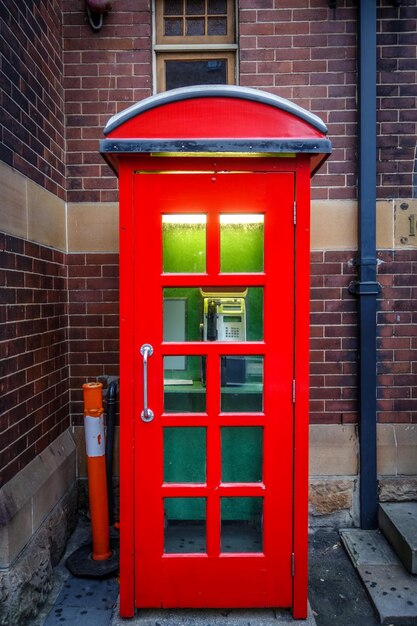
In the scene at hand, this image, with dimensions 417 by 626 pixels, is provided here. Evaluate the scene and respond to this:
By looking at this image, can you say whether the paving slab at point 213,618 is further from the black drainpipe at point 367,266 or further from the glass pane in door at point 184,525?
the black drainpipe at point 367,266

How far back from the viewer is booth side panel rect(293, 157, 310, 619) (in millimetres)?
2590

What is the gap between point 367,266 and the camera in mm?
3668

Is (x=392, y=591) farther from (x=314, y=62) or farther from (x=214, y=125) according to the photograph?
(x=314, y=62)

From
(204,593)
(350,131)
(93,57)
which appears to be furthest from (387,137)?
(204,593)

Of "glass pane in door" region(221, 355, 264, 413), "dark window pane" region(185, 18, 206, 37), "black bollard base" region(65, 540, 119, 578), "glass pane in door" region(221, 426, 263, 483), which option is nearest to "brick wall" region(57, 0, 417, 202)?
"dark window pane" region(185, 18, 206, 37)

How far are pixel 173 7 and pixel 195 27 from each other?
0.83ft

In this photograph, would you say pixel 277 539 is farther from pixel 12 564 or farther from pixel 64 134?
pixel 64 134

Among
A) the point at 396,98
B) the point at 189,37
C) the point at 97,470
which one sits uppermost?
the point at 189,37

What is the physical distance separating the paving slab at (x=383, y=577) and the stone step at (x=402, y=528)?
7 cm

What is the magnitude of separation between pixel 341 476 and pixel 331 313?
1.42m

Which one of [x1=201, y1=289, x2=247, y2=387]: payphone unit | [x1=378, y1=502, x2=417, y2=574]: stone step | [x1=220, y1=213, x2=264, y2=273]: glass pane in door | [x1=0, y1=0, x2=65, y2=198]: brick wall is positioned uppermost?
[x1=0, y1=0, x2=65, y2=198]: brick wall

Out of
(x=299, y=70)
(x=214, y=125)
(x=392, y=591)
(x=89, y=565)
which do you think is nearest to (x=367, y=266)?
(x=299, y=70)

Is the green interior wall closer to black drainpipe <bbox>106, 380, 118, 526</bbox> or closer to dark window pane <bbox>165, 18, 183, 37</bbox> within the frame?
black drainpipe <bbox>106, 380, 118, 526</bbox>

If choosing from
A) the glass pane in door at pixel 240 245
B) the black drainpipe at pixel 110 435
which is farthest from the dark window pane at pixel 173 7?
the black drainpipe at pixel 110 435
